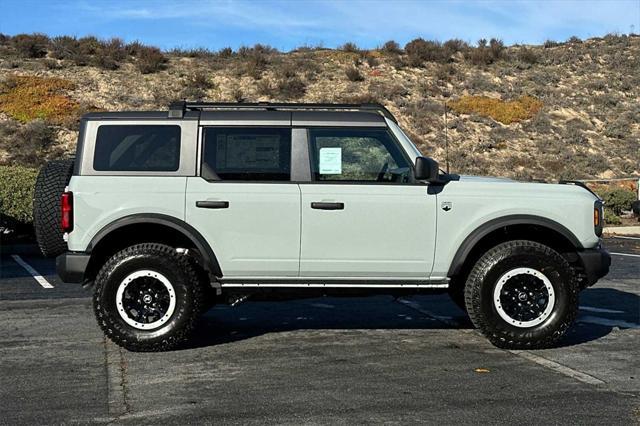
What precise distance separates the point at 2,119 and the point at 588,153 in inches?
993

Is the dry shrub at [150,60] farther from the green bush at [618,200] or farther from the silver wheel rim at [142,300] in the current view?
the silver wheel rim at [142,300]

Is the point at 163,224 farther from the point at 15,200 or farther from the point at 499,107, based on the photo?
the point at 499,107

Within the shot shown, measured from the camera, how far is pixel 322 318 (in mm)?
8547

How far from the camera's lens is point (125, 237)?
7.17 metres

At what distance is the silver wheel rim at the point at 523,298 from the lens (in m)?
6.94

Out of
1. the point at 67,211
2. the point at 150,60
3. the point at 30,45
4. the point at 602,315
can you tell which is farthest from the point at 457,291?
the point at 30,45

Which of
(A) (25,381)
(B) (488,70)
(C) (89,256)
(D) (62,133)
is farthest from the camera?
(B) (488,70)

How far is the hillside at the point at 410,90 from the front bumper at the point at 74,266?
23.2 meters

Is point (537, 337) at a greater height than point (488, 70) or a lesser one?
lesser

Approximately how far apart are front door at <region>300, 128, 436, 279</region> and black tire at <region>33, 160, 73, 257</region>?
87.8 inches

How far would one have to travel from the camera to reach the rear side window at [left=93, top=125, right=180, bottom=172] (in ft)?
22.9

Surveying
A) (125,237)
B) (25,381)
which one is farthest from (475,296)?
(25,381)

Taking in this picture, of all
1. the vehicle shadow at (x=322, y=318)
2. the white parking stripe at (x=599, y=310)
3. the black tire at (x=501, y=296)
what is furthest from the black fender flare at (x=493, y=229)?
the white parking stripe at (x=599, y=310)

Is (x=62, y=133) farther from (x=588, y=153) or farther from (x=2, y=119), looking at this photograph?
(x=588, y=153)
